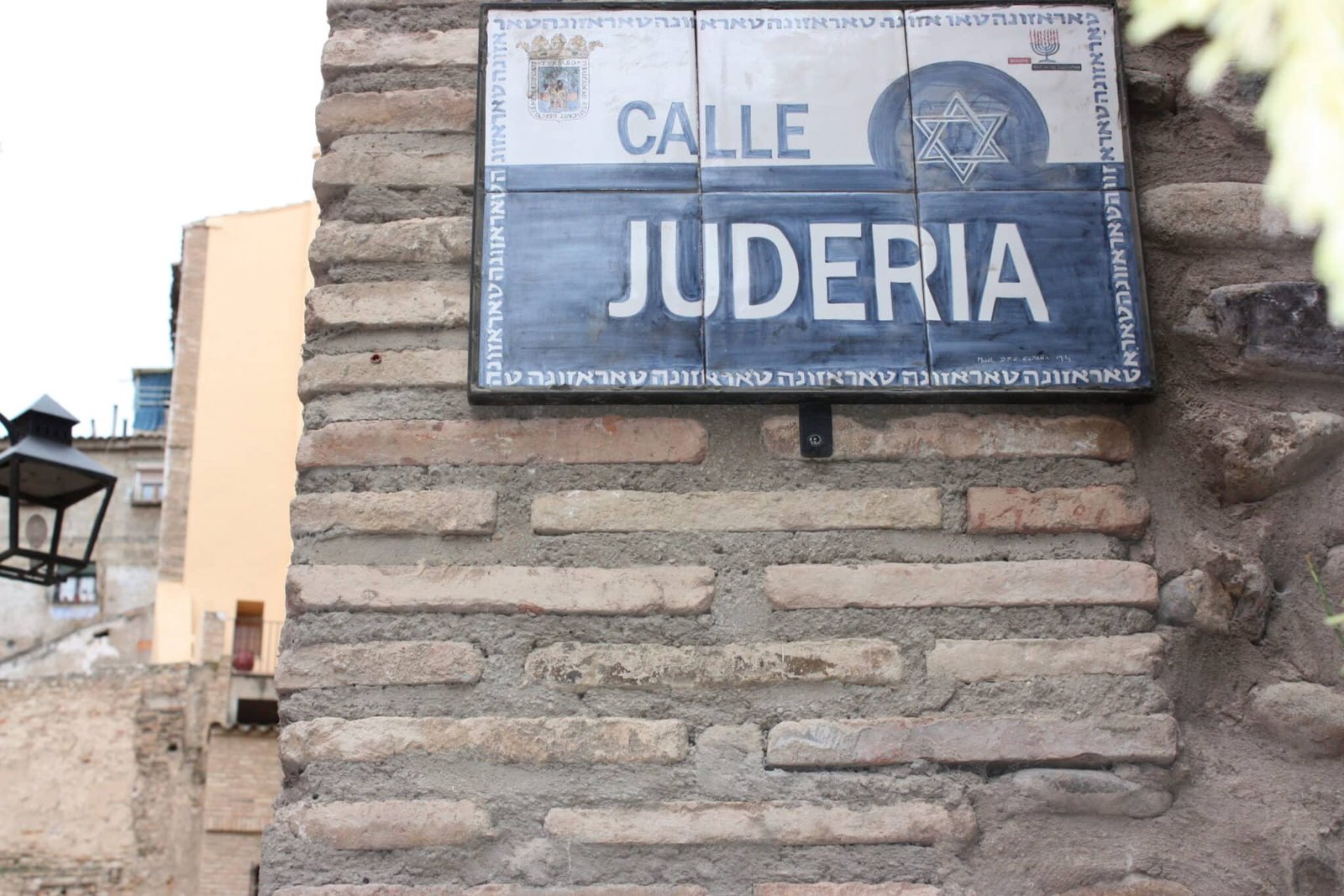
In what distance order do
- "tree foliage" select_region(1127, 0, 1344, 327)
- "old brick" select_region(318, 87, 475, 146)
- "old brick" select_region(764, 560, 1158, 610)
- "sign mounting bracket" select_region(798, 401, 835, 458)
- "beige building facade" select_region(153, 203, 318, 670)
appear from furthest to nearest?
1. "beige building facade" select_region(153, 203, 318, 670)
2. "old brick" select_region(318, 87, 475, 146)
3. "sign mounting bracket" select_region(798, 401, 835, 458)
4. "old brick" select_region(764, 560, 1158, 610)
5. "tree foliage" select_region(1127, 0, 1344, 327)

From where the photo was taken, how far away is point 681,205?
116 inches

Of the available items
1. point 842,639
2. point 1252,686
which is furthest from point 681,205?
point 1252,686

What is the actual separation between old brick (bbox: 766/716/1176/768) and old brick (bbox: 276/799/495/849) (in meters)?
0.58

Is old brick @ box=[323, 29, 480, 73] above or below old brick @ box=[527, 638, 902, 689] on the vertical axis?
above

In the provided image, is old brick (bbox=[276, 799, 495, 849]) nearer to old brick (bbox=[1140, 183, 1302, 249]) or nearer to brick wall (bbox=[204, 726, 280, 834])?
old brick (bbox=[1140, 183, 1302, 249])

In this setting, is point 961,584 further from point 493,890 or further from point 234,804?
point 234,804

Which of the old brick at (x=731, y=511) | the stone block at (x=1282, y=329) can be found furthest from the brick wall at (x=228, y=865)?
the stone block at (x=1282, y=329)

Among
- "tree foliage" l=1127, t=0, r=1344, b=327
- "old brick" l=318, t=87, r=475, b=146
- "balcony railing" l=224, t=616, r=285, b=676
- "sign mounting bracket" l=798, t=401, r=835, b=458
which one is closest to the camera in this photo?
"tree foliage" l=1127, t=0, r=1344, b=327

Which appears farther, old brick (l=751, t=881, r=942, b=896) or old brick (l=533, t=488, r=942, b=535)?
old brick (l=533, t=488, r=942, b=535)

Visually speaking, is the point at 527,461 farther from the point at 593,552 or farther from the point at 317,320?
the point at 317,320

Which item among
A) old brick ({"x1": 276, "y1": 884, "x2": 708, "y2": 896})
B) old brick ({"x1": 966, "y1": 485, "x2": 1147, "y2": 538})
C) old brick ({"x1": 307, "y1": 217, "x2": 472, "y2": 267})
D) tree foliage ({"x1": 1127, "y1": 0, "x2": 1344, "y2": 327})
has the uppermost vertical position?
old brick ({"x1": 307, "y1": 217, "x2": 472, "y2": 267})

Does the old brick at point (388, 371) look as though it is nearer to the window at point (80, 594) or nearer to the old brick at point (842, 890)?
the old brick at point (842, 890)

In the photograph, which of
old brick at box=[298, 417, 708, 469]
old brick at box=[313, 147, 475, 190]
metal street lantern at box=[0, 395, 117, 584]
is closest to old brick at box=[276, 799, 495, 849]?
old brick at box=[298, 417, 708, 469]

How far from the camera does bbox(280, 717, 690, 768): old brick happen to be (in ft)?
8.58
